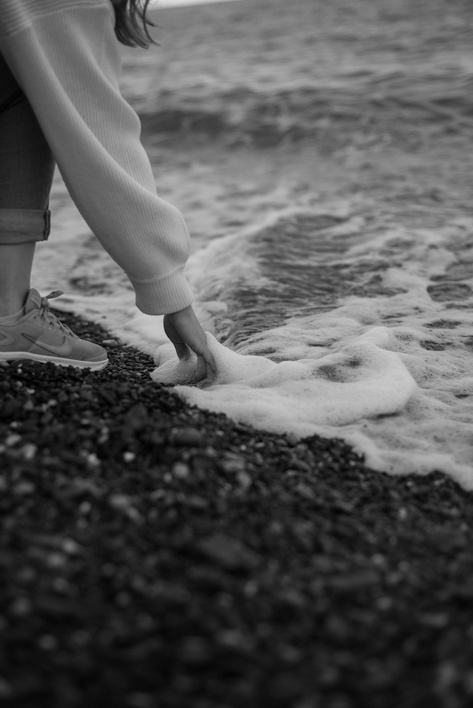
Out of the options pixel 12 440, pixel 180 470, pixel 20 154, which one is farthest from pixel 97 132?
pixel 180 470

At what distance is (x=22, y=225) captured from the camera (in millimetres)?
2521

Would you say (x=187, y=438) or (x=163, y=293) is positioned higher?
(x=163, y=293)

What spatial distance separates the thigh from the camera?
2.39 metres

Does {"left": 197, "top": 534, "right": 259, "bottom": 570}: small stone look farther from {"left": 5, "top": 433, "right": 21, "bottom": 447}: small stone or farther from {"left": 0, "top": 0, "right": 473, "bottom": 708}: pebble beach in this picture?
{"left": 5, "top": 433, "right": 21, "bottom": 447}: small stone

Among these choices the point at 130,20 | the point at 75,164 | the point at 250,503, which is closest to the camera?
the point at 250,503

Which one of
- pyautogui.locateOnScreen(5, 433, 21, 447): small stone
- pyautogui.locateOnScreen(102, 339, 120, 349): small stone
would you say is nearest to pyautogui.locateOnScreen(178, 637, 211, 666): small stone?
pyautogui.locateOnScreen(5, 433, 21, 447): small stone

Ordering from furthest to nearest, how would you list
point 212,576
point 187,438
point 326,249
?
point 326,249, point 187,438, point 212,576

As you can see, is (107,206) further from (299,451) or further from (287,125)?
(287,125)

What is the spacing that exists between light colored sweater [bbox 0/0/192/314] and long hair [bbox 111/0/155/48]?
11cm

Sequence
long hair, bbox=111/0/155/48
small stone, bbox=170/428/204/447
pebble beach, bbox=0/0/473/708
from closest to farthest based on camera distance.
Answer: pebble beach, bbox=0/0/473/708 → small stone, bbox=170/428/204/447 → long hair, bbox=111/0/155/48

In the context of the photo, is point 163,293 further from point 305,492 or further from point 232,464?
point 305,492

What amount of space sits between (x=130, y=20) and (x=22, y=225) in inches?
32.4

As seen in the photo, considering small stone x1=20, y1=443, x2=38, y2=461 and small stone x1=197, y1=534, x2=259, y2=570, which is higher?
small stone x1=20, y1=443, x2=38, y2=461

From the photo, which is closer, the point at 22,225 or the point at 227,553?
the point at 227,553
